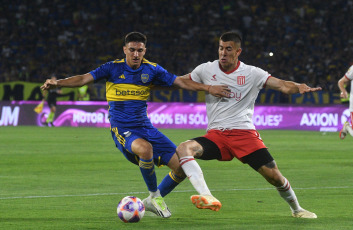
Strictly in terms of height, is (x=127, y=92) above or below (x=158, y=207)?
above

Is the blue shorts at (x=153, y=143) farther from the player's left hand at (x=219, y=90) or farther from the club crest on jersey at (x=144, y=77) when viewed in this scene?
the player's left hand at (x=219, y=90)

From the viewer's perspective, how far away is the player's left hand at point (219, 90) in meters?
7.78

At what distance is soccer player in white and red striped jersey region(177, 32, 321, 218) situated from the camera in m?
7.58

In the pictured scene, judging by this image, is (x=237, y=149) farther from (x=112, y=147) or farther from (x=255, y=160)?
(x=112, y=147)

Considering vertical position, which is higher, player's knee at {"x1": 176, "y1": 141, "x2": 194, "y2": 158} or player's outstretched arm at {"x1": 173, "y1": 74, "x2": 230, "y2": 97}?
player's outstretched arm at {"x1": 173, "y1": 74, "x2": 230, "y2": 97}

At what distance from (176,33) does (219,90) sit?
29.4 m

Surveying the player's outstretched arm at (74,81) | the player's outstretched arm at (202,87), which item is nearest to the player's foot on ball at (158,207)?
the player's outstretched arm at (202,87)

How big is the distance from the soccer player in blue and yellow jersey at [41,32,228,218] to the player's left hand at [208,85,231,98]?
121 mm

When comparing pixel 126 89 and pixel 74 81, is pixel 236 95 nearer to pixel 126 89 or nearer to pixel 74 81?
pixel 126 89

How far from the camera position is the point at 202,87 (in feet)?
A: 26.1

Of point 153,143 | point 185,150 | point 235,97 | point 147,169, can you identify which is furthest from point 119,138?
point 235,97

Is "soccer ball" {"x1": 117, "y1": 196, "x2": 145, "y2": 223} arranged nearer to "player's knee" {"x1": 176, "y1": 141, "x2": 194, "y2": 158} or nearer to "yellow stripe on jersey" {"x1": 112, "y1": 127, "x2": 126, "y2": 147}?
"player's knee" {"x1": 176, "y1": 141, "x2": 194, "y2": 158}

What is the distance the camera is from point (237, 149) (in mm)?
7742

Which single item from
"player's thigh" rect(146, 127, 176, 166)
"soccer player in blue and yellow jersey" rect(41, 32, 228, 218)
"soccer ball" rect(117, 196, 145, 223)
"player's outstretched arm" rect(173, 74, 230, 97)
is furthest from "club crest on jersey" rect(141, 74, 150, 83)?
"soccer ball" rect(117, 196, 145, 223)
